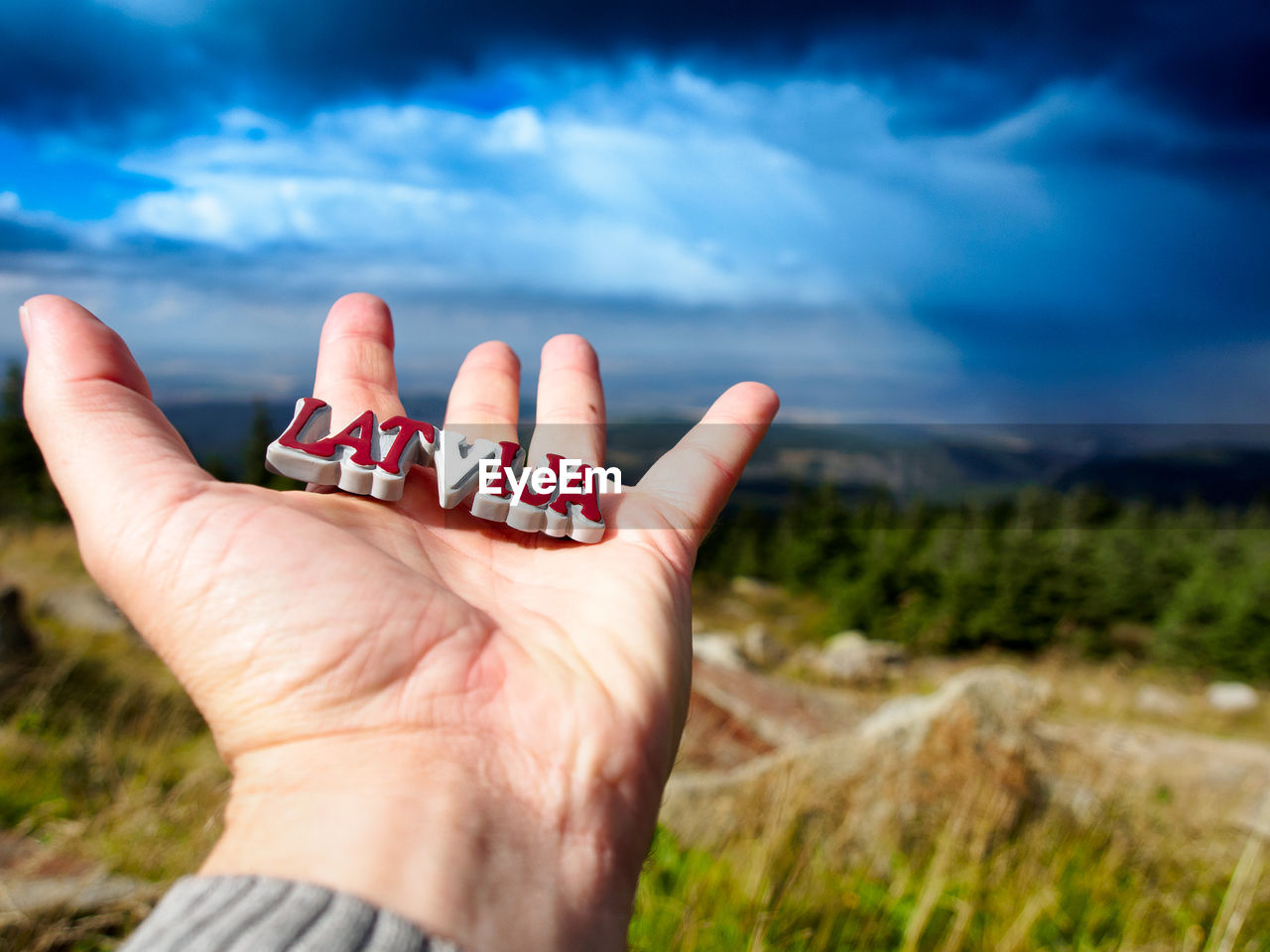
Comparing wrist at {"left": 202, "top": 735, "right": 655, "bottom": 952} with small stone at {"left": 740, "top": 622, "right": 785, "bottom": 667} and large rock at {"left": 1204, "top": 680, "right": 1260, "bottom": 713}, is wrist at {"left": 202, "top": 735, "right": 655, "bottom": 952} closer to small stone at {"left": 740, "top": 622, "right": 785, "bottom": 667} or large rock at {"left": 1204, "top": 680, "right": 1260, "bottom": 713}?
small stone at {"left": 740, "top": 622, "right": 785, "bottom": 667}

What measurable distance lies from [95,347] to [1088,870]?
496 cm

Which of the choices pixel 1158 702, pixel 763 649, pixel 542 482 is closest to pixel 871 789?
pixel 542 482

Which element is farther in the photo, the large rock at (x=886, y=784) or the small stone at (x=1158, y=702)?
the small stone at (x=1158, y=702)

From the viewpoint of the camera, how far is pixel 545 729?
73.4 inches

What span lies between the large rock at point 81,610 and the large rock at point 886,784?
9561mm

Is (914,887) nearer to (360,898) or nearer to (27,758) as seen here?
(360,898)

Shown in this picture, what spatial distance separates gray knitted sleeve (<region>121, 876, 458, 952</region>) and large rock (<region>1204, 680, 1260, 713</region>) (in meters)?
25.6

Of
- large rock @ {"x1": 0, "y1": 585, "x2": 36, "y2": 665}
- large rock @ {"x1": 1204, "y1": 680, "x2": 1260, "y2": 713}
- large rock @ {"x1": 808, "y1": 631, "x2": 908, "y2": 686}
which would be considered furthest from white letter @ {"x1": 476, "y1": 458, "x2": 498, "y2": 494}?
large rock @ {"x1": 1204, "y1": 680, "x2": 1260, "y2": 713}

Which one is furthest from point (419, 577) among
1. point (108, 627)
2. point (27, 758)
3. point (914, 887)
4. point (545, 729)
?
point (108, 627)

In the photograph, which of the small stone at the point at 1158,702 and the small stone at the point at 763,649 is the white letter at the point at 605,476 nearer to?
the small stone at the point at 763,649

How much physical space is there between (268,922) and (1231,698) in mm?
28225

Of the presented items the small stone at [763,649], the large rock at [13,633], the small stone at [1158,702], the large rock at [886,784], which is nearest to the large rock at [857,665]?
the small stone at [763,649]

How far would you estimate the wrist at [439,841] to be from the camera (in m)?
1.48

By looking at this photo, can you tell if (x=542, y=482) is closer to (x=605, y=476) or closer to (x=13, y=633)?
(x=605, y=476)
